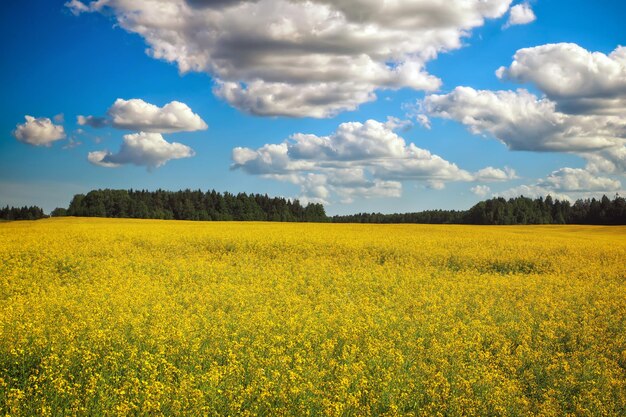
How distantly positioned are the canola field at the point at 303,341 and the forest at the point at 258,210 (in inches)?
3084

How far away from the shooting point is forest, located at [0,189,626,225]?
3632 inches

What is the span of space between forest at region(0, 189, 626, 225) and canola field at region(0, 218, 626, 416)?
78.3m

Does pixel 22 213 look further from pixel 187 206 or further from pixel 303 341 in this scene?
pixel 303 341

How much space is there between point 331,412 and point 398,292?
9463 mm

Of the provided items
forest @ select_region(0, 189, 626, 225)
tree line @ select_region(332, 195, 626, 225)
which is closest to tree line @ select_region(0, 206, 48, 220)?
forest @ select_region(0, 189, 626, 225)

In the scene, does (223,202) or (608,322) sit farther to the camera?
(223,202)

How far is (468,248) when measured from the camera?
28422 mm

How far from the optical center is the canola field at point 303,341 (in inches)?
309

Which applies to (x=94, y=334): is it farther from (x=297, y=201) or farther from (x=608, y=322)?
(x=297, y=201)

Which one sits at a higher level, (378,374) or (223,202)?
(223,202)

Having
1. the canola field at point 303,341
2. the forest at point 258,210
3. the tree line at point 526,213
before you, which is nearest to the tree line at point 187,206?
the forest at point 258,210

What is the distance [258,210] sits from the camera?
4328 inches

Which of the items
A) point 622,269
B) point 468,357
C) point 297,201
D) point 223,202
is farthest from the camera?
point 297,201

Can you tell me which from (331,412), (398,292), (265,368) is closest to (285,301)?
(398,292)
